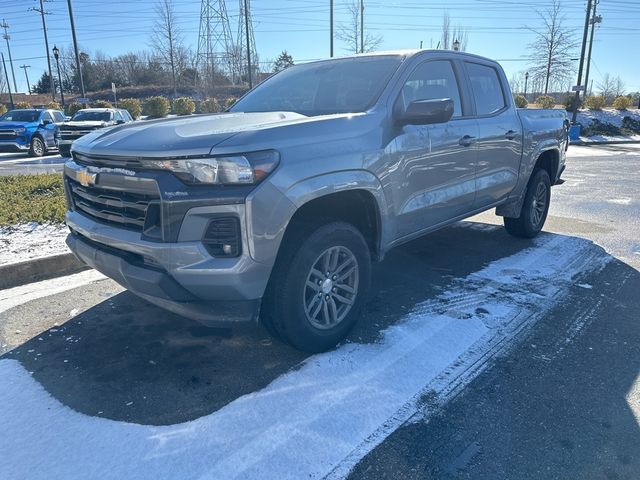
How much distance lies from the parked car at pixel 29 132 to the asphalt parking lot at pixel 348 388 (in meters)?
14.7

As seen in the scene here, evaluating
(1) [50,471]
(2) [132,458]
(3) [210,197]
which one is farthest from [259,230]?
(1) [50,471]

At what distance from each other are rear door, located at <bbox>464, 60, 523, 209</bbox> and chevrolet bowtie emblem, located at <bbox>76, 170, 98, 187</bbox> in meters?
3.17

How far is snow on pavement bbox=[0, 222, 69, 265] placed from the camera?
15.8ft

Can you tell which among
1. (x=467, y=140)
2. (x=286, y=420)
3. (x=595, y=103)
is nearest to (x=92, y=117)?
(x=467, y=140)

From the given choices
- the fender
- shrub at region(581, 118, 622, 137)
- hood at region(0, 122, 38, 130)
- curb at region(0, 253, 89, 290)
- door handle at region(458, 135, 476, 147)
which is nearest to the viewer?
door handle at region(458, 135, 476, 147)

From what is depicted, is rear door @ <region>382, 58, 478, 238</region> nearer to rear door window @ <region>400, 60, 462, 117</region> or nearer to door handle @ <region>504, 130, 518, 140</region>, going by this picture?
rear door window @ <region>400, 60, 462, 117</region>

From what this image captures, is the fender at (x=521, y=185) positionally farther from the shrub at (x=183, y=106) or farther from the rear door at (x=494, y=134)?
the shrub at (x=183, y=106)

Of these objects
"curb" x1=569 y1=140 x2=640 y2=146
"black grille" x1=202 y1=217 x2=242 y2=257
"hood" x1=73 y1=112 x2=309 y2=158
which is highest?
"hood" x1=73 y1=112 x2=309 y2=158

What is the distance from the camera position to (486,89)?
5000 mm

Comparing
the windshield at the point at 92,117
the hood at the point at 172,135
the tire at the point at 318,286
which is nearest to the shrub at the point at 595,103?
the windshield at the point at 92,117

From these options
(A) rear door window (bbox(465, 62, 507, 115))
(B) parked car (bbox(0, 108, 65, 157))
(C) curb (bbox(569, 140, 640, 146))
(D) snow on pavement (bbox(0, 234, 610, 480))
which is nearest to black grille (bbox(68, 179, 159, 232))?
(D) snow on pavement (bbox(0, 234, 610, 480))

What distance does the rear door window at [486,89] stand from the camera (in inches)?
187

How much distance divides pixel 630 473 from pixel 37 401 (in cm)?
300

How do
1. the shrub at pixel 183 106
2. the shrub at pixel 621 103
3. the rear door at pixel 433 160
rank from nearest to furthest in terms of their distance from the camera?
1. the rear door at pixel 433 160
2. the shrub at pixel 621 103
3. the shrub at pixel 183 106
